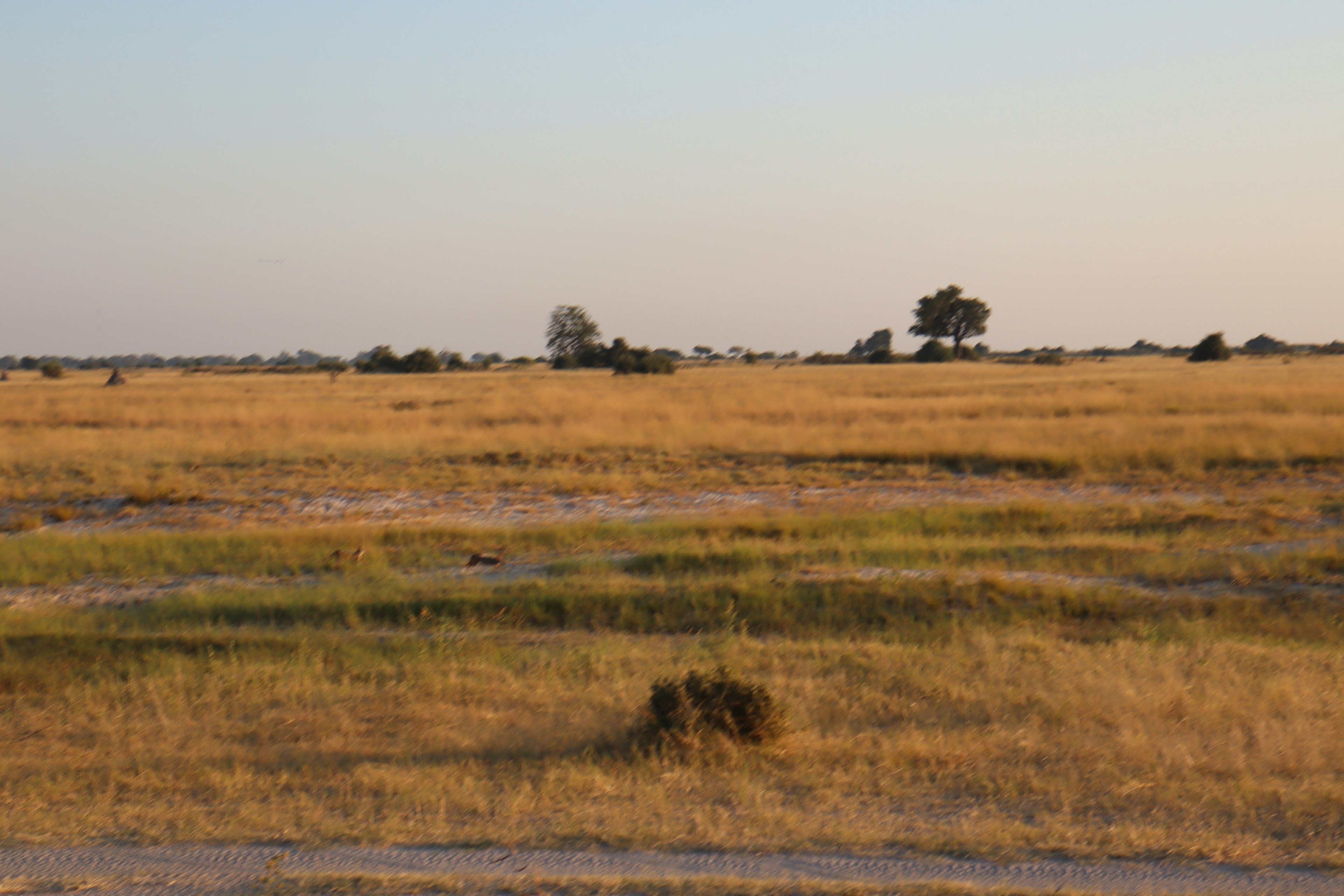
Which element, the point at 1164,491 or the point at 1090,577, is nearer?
the point at 1090,577

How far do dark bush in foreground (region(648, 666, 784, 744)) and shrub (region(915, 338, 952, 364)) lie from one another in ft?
312

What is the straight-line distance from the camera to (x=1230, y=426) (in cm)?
3127

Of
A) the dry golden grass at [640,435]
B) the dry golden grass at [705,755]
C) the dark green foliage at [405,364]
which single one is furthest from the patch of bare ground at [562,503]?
the dark green foliage at [405,364]

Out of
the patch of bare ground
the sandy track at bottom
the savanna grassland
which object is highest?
the sandy track at bottom

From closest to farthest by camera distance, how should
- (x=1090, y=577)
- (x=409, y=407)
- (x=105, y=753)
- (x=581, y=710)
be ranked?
1. (x=105, y=753)
2. (x=581, y=710)
3. (x=1090, y=577)
4. (x=409, y=407)

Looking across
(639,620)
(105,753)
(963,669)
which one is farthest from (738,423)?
(105,753)

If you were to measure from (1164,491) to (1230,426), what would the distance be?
1045 cm

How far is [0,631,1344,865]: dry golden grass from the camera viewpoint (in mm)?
5652

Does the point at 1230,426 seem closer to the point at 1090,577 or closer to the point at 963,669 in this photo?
the point at 1090,577

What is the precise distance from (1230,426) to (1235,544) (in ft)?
55.6

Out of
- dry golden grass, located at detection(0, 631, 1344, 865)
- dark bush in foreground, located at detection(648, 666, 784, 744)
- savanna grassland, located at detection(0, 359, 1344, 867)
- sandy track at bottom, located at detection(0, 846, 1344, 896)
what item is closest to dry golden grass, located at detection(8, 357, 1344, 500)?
savanna grassland, located at detection(0, 359, 1344, 867)

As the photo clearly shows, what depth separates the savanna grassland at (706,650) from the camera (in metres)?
5.96

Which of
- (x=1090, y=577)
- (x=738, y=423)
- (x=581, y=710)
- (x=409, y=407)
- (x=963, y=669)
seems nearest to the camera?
(x=581, y=710)

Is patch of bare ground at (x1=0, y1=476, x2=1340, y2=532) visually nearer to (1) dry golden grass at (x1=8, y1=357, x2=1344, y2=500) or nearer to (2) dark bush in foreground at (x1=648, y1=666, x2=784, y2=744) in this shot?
(1) dry golden grass at (x1=8, y1=357, x2=1344, y2=500)
